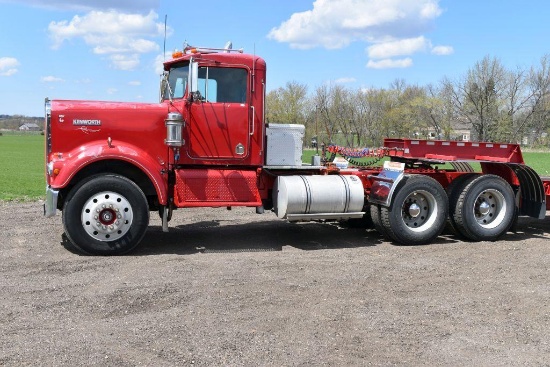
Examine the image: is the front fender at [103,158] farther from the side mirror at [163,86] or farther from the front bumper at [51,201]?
the side mirror at [163,86]

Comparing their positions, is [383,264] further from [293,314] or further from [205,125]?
[205,125]

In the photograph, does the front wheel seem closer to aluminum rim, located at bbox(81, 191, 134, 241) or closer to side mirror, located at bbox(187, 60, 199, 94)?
aluminum rim, located at bbox(81, 191, 134, 241)

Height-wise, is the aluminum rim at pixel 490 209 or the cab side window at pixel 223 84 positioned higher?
the cab side window at pixel 223 84

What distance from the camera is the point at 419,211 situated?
30.7ft

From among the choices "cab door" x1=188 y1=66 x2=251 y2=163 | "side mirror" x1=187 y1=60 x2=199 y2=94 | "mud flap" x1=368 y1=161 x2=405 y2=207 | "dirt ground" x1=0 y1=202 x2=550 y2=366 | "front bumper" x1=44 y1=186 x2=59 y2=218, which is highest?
"side mirror" x1=187 y1=60 x2=199 y2=94

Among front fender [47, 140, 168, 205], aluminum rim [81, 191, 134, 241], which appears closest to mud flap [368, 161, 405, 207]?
front fender [47, 140, 168, 205]

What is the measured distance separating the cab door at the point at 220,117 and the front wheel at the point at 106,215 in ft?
3.74

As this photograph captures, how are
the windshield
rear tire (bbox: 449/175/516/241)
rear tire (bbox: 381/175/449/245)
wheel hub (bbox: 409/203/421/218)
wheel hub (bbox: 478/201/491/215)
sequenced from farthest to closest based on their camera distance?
wheel hub (bbox: 478/201/491/215)
rear tire (bbox: 449/175/516/241)
wheel hub (bbox: 409/203/421/218)
rear tire (bbox: 381/175/449/245)
the windshield

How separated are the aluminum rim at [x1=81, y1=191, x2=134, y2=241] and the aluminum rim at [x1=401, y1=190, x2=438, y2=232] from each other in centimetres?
432

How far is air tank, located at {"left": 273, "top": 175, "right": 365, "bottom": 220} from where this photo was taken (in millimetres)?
8625

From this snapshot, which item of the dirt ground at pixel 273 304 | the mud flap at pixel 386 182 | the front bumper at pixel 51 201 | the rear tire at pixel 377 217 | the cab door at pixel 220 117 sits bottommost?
the dirt ground at pixel 273 304

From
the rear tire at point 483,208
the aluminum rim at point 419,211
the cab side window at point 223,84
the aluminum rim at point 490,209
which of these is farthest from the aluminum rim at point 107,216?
the aluminum rim at point 490,209

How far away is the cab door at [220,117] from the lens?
8.45 metres

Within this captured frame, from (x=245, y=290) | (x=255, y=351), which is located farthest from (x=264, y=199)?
(x=255, y=351)
